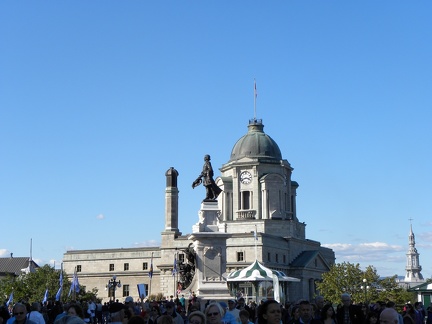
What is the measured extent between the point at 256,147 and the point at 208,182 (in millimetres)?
66781

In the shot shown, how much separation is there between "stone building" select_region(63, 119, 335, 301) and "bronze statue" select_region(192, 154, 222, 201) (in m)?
52.2

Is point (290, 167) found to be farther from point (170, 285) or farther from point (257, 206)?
point (170, 285)

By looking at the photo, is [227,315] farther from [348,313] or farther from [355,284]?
[355,284]

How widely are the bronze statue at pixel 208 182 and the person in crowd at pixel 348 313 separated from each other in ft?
80.5

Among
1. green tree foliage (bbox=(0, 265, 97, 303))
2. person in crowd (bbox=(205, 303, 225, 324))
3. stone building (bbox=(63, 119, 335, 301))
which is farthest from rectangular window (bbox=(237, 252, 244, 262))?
person in crowd (bbox=(205, 303, 225, 324))

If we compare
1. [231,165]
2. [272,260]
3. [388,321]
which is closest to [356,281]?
[272,260]

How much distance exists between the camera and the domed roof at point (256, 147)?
352 ft

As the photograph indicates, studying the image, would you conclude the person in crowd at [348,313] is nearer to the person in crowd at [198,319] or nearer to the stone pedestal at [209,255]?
the person in crowd at [198,319]

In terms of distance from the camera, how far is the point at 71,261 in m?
105

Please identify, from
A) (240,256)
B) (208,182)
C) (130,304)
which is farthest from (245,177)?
(130,304)

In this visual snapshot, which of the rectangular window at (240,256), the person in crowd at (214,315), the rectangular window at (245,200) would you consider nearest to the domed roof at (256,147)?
the rectangular window at (245,200)

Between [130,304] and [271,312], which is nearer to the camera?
[271,312]

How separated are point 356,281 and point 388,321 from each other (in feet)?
268

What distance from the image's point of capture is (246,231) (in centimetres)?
9962
